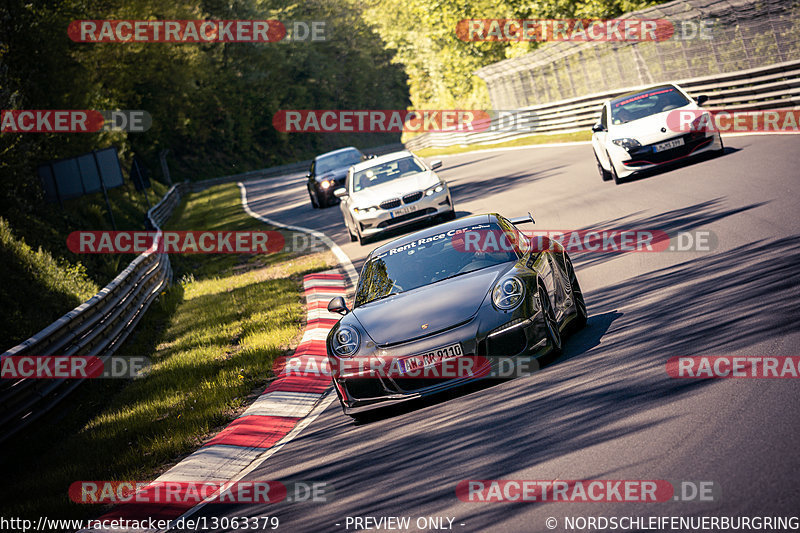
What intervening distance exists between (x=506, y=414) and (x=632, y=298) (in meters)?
3.15

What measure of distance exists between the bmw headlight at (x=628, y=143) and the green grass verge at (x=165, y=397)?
5.80 metres

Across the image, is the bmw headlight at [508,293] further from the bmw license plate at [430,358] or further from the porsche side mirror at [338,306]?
the porsche side mirror at [338,306]

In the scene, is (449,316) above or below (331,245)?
above

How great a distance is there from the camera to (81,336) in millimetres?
11203

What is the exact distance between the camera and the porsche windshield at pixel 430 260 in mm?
8000

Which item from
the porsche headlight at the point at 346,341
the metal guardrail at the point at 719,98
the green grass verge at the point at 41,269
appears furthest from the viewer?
the metal guardrail at the point at 719,98

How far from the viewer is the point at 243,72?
8925cm

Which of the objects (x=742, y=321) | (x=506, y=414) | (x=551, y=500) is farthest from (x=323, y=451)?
(x=742, y=321)

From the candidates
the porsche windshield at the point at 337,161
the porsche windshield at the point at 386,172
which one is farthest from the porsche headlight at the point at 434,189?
the porsche windshield at the point at 337,161

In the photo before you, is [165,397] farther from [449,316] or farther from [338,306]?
[449,316]

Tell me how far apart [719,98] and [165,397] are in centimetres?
1898

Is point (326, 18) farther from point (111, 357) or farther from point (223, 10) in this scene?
point (111, 357)

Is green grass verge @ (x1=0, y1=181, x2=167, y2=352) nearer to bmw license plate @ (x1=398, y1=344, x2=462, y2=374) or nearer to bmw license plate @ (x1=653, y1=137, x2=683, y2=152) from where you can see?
bmw license plate @ (x1=398, y1=344, x2=462, y2=374)

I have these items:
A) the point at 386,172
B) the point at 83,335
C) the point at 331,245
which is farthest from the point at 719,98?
the point at 83,335
